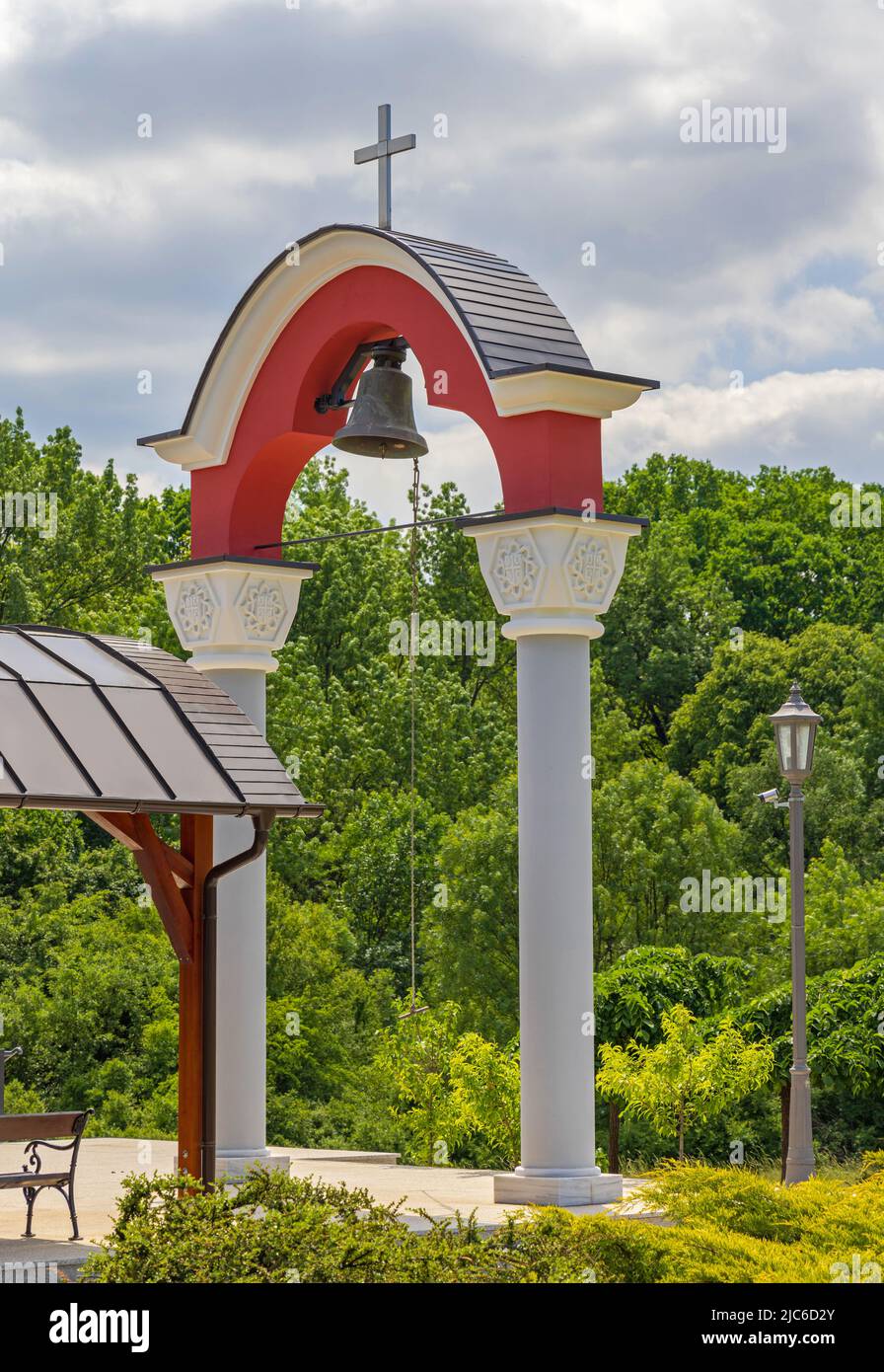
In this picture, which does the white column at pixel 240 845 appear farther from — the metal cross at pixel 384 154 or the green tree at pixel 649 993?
the green tree at pixel 649 993

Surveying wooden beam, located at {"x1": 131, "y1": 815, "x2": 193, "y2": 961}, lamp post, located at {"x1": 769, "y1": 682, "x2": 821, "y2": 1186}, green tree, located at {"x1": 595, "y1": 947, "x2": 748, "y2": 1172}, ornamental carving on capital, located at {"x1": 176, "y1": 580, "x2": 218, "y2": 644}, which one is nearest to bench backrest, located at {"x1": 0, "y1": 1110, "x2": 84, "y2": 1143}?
wooden beam, located at {"x1": 131, "y1": 815, "x2": 193, "y2": 961}

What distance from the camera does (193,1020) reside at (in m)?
10.4

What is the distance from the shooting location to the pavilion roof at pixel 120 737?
31.6 ft

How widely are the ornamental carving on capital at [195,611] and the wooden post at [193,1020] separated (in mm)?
2684

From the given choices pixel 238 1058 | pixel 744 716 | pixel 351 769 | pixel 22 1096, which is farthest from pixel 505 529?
pixel 744 716

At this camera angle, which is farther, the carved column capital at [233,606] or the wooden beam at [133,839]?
the carved column capital at [233,606]

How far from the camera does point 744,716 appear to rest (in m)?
38.9

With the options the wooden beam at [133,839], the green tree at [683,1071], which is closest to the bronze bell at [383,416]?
the wooden beam at [133,839]

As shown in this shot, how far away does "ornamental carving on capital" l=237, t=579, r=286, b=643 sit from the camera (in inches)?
507

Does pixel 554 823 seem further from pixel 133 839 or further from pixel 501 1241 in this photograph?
pixel 501 1241

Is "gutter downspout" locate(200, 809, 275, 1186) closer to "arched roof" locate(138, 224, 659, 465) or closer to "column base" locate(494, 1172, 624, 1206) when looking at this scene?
"column base" locate(494, 1172, 624, 1206)

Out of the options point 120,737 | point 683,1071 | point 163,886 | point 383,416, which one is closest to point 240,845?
point 163,886

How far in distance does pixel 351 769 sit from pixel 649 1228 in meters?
27.3

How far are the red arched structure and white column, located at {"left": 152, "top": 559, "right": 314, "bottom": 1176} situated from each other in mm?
277
